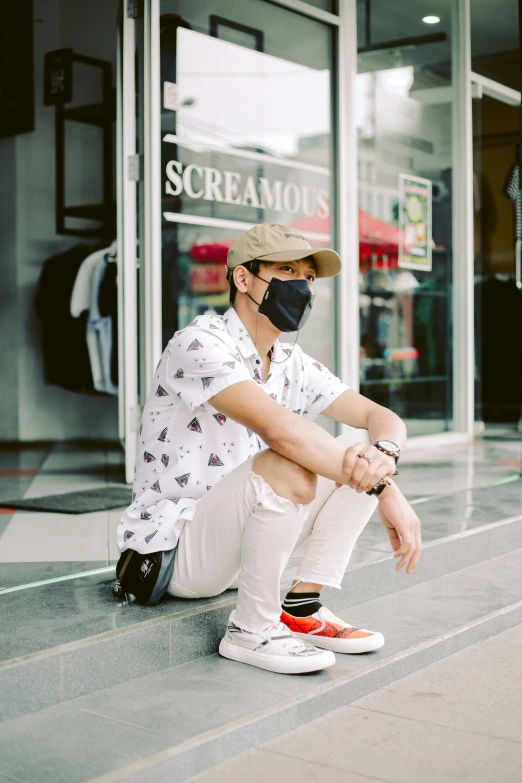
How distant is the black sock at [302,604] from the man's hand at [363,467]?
407 millimetres

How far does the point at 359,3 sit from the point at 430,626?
4252 millimetres

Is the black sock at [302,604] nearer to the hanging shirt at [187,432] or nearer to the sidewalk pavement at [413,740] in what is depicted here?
the sidewalk pavement at [413,740]

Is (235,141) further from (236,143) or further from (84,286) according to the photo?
(84,286)

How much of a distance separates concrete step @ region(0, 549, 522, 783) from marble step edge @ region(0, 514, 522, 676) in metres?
0.08

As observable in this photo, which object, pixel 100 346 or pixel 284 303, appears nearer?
pixel 284 303

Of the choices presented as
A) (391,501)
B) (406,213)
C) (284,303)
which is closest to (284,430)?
(391,501)

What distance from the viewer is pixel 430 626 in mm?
2703

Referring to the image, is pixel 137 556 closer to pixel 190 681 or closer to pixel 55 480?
pixel 190 681

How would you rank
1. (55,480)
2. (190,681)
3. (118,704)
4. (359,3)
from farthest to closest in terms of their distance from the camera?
(359,3) < (55,480) < (190,681) < (118,704)

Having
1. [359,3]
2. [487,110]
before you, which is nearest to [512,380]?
[487,110]

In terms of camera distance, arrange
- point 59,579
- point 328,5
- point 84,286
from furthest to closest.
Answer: point 84,286, point 328,5, point 59,579

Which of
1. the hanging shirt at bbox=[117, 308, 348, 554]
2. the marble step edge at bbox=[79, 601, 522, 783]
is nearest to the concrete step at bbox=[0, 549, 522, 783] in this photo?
the marble step edge at bbox=[79, 601, 522, 783]

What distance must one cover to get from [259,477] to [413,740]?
0.63 metres

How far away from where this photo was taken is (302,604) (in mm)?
2434
